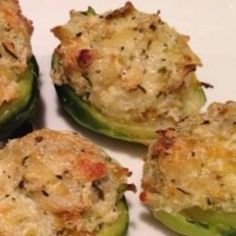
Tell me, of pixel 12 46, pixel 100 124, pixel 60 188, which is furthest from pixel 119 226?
pixel 12 46

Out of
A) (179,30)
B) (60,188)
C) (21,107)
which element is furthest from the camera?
(179,30)

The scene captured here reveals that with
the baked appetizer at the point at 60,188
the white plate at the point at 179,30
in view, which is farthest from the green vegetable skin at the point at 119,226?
the white plate at the point at 179,30

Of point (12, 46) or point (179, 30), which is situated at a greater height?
point (12, 46)

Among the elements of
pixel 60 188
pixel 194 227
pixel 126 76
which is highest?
pixel 126 76

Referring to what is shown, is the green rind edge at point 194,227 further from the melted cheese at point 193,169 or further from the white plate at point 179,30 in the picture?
the white plate at point 179,30

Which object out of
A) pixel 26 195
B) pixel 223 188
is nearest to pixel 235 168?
pixel 223 188

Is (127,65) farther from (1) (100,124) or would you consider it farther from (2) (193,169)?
(2) (193,169)

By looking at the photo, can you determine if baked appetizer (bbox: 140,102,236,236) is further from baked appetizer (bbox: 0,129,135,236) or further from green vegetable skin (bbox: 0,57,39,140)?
green vegetable skin (bbox: 0,57,39,140)

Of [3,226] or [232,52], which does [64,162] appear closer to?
[3,226]
